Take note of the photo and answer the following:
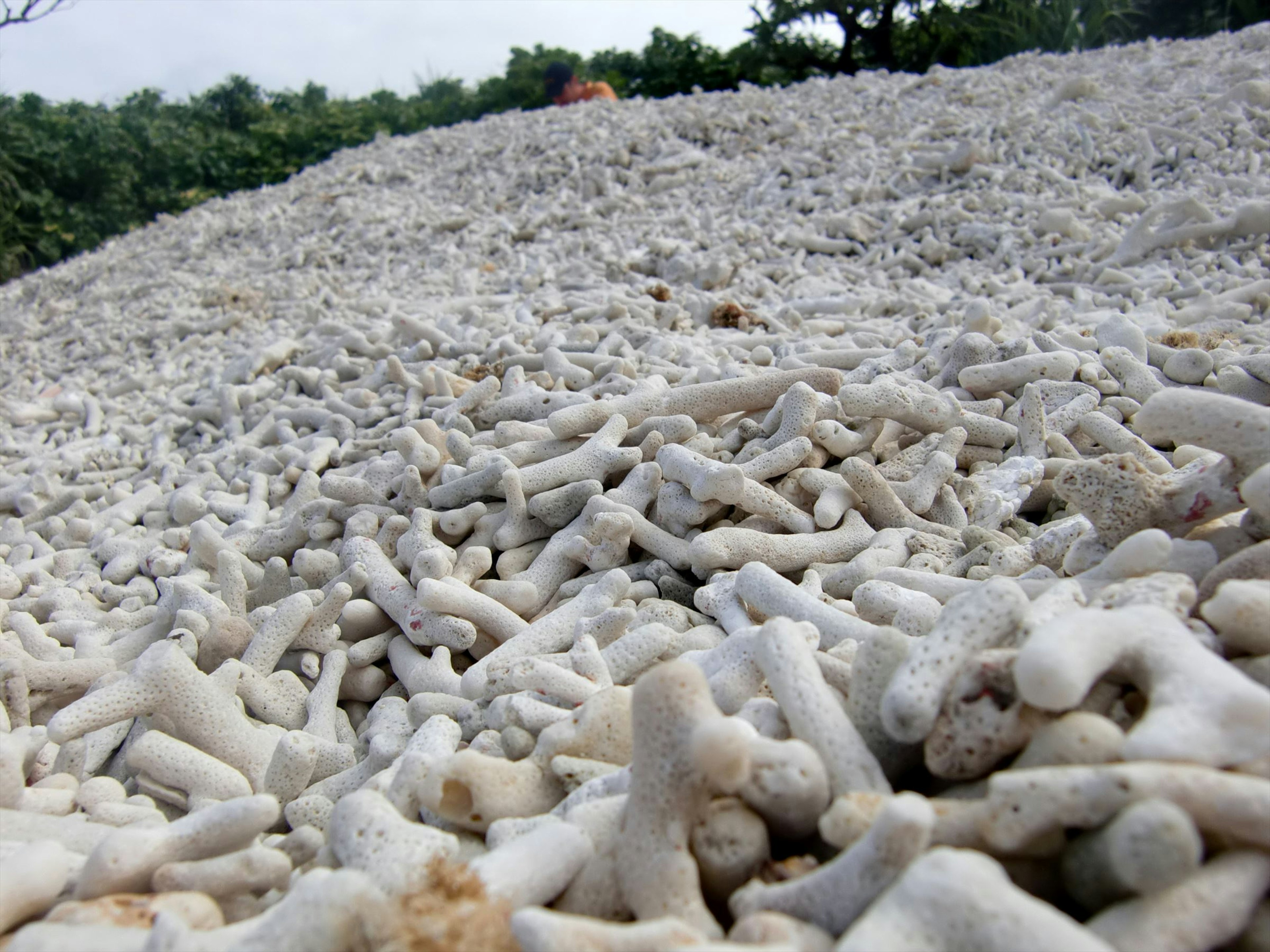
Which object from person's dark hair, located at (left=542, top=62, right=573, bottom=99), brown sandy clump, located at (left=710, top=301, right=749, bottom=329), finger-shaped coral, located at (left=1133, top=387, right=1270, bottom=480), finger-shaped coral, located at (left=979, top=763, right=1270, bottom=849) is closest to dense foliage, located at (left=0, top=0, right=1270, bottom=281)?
person's dark hair, located at (left=542, top=62, right=573, bottom=99)

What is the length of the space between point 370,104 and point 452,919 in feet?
48.9

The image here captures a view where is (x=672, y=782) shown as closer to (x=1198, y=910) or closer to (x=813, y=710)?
(x=813, y=710)

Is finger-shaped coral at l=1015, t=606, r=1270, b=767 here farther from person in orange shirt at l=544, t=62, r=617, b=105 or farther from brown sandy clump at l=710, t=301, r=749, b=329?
person in orange shirt at l=544, t=62, r=617, b=105

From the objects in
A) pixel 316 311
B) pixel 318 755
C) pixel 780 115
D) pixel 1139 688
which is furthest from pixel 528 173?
pixel 1139 688

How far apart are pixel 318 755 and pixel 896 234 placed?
4.59 meters

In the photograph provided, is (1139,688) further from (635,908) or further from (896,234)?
(896,234)

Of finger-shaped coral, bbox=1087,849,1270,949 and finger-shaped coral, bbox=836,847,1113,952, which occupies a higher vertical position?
finger-shaped coral, bbox=836,847,1113,952

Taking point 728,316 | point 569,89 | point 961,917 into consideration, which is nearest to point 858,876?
point 961,917

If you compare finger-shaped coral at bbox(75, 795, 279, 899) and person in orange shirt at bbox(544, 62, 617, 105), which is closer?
finger-shaped coral at bbox(75, 795, 279, 899)

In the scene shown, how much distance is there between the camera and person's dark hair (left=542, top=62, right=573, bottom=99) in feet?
33.6

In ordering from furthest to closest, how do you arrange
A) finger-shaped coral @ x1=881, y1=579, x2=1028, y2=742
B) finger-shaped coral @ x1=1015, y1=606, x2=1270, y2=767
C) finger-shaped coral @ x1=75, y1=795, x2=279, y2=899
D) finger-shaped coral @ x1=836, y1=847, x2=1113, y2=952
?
finger-shaped coral @ x1=75, y1=795, x2=279, y2=899 → finger-shaped coral @ x1=881, y1=579, x2=1028, y2=742 → finger-shaped coral @ x1=1015, y1=606, x2=1270, y2=767 → finger-shaped coral @ x1=836, y1=847, x2=1113, y2=952

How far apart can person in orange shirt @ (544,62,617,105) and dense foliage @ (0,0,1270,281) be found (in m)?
1.65

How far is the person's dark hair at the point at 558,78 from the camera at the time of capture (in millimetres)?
10250

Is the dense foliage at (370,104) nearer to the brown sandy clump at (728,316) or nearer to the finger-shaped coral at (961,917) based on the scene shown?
the brown sandy clump at (728,316)
